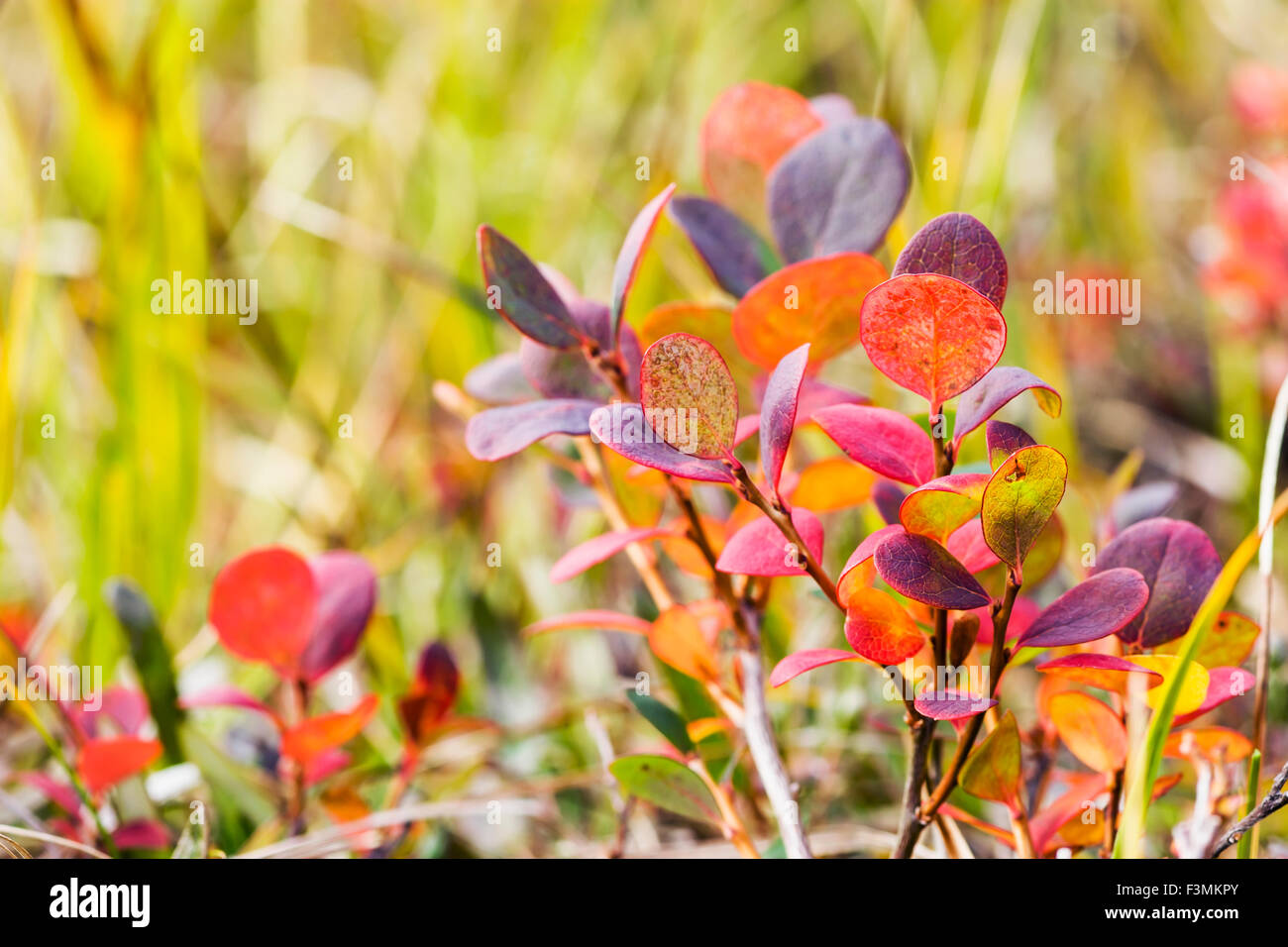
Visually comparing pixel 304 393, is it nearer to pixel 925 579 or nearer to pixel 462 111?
pixel 462 111

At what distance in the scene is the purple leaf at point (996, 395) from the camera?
0.97 ft

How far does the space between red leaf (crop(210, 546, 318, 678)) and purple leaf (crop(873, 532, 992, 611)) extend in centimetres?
30

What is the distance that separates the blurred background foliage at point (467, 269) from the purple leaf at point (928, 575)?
247 millimetres

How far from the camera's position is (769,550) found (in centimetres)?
33

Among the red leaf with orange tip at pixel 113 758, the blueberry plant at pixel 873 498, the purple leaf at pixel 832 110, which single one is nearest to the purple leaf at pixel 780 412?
the blueberry plant at pixel 873 498

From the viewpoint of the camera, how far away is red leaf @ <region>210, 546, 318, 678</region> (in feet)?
1.51

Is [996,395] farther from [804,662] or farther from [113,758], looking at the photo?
[113,758]

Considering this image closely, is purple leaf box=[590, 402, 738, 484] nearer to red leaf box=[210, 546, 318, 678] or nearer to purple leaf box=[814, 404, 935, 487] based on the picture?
purple leaf box=[814, 404, 935, 487]

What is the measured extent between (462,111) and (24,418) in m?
0.65

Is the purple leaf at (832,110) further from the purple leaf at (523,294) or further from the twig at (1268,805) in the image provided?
the twig at (1268,805)

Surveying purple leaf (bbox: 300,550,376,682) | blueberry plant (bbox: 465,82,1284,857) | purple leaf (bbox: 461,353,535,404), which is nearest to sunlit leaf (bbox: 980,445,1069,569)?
blueberry plant (bbox: 465,82,1284,857)

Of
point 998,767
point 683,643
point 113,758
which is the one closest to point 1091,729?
point 998,767

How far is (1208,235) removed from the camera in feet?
3.61
